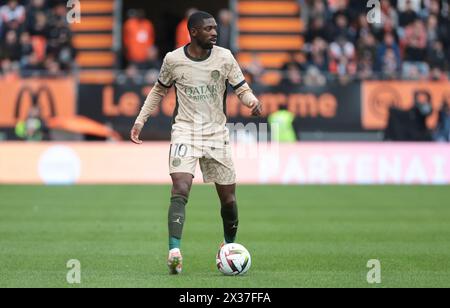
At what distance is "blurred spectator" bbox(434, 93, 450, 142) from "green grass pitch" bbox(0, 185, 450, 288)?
4.59m

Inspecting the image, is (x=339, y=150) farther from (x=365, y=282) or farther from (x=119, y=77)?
(x=365, y=282)

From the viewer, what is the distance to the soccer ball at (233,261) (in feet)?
33.9

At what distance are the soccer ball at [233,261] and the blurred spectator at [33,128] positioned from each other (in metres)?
17.6

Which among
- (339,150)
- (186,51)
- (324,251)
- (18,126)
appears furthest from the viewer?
(18,126)

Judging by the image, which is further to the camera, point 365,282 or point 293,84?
point 293,84

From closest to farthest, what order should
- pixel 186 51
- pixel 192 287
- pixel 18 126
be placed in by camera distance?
pixel 192 287, pixel 186 51, pixel 18 126

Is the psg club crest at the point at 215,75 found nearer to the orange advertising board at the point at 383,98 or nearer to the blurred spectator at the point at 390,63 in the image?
the orange advertising board at the point at 383,98

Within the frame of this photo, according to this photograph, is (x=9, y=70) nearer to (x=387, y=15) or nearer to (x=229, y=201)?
(x=387, y=15)

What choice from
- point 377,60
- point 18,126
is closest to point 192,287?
point 18,126

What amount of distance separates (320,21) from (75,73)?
713 cm

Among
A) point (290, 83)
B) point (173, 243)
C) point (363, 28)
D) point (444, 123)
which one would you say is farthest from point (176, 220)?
point (363, 28)

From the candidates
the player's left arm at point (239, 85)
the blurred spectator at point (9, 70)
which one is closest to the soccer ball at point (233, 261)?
the player's left arm at point (239, 85)

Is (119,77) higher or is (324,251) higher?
(119,77)

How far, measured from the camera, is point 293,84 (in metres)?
28.3
